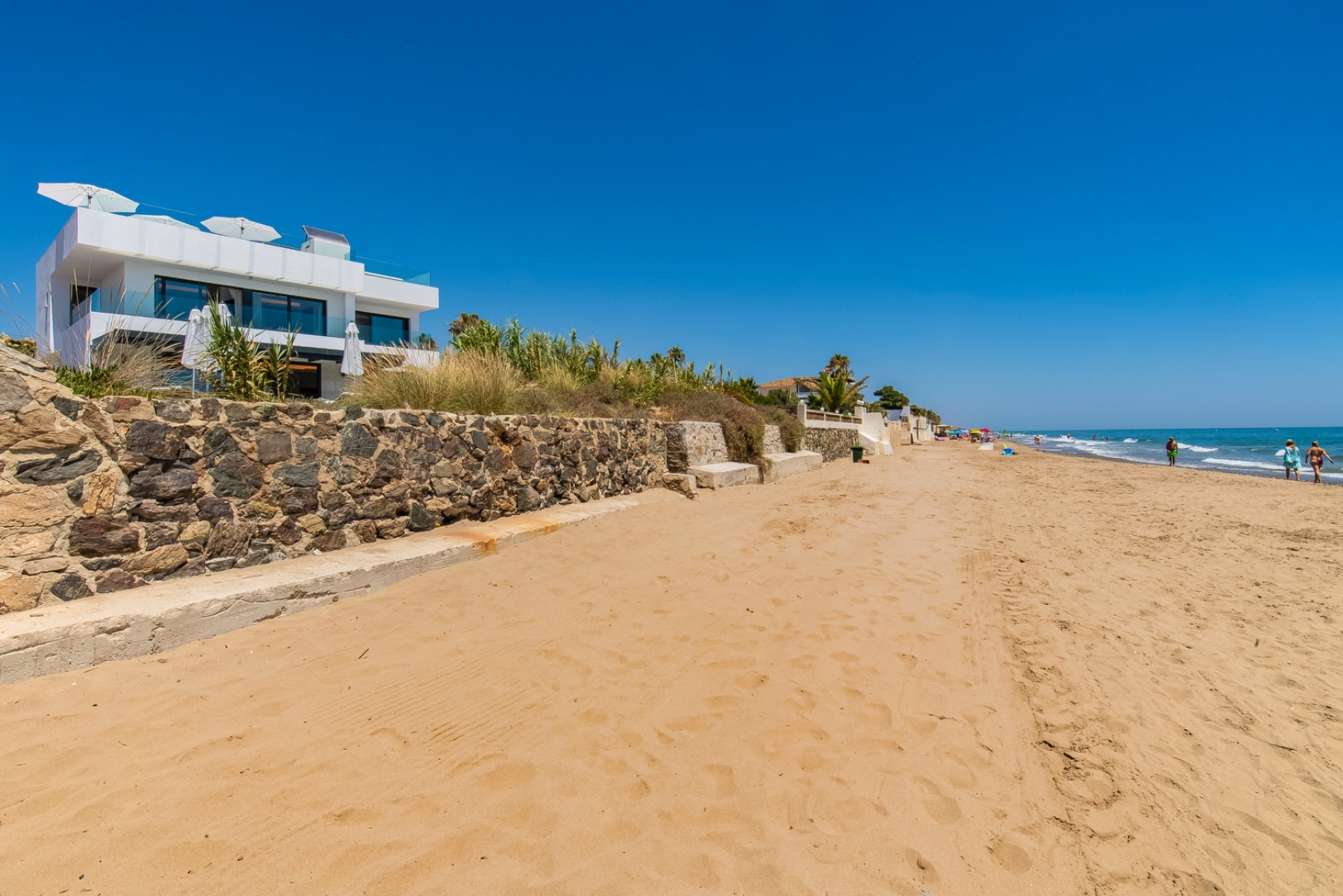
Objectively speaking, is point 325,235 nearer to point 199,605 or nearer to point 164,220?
point 164,220

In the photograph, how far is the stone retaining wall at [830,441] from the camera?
20.7 meters

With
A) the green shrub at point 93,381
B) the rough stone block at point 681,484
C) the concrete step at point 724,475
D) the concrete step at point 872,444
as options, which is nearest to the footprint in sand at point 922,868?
the green shrub at point 93,381

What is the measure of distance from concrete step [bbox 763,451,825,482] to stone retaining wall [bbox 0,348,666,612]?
8.46m

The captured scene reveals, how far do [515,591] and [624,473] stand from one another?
4.81m

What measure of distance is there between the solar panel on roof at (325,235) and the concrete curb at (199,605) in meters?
23.0

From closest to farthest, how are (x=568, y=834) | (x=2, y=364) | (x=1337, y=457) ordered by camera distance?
(x=568, y=834)
(x=2, y=364)
(x=1337, y=457)

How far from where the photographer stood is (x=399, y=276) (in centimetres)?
2462

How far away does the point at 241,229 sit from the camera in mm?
20172

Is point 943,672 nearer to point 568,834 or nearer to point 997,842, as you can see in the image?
point 997,842

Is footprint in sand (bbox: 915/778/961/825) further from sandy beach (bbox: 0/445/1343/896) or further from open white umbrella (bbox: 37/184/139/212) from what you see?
open white umbrella (bbox: 37/184/139/212)

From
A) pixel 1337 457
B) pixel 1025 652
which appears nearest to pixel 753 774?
pixel 1025 652

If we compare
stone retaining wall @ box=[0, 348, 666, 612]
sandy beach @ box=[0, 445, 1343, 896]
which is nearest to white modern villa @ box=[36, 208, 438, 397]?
stone retaining wall @ box=[0, 348, 666, 612]

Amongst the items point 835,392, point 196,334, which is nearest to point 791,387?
point 835,392

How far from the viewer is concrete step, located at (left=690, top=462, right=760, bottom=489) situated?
10656mm
